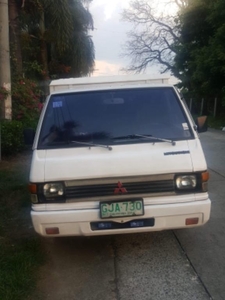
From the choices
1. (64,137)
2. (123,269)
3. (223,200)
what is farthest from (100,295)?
(223,200)

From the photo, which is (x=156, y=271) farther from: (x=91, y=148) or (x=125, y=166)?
(x=91, y=148)

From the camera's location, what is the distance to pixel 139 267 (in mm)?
4391

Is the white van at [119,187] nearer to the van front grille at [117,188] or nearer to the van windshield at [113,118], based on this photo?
the van front grille at [117,188]

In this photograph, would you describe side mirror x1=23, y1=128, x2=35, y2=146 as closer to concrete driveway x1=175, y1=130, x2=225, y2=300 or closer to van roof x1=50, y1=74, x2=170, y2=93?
van roof x1=50, y1=74, x2=170, y2=93

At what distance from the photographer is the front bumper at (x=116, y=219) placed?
4.19 metres

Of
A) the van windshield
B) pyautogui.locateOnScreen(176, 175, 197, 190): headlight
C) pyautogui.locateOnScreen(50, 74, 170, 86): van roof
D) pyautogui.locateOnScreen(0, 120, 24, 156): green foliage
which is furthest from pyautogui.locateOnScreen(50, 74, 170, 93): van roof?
pyautogui.locateOnScreen(0, 120, 24, 156): green foliage

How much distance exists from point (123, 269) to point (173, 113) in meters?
1.87

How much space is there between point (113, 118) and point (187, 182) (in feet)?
3.94

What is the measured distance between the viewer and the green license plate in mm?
4172

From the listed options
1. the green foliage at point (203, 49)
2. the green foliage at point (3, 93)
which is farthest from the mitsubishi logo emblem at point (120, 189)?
the green foliage at point (203, 49)

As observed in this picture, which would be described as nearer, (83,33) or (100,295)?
(100,295)

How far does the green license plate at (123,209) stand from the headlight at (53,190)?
17.2 inches

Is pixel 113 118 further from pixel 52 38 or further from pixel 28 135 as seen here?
pixel 52 38

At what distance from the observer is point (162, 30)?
3828 centimetres
